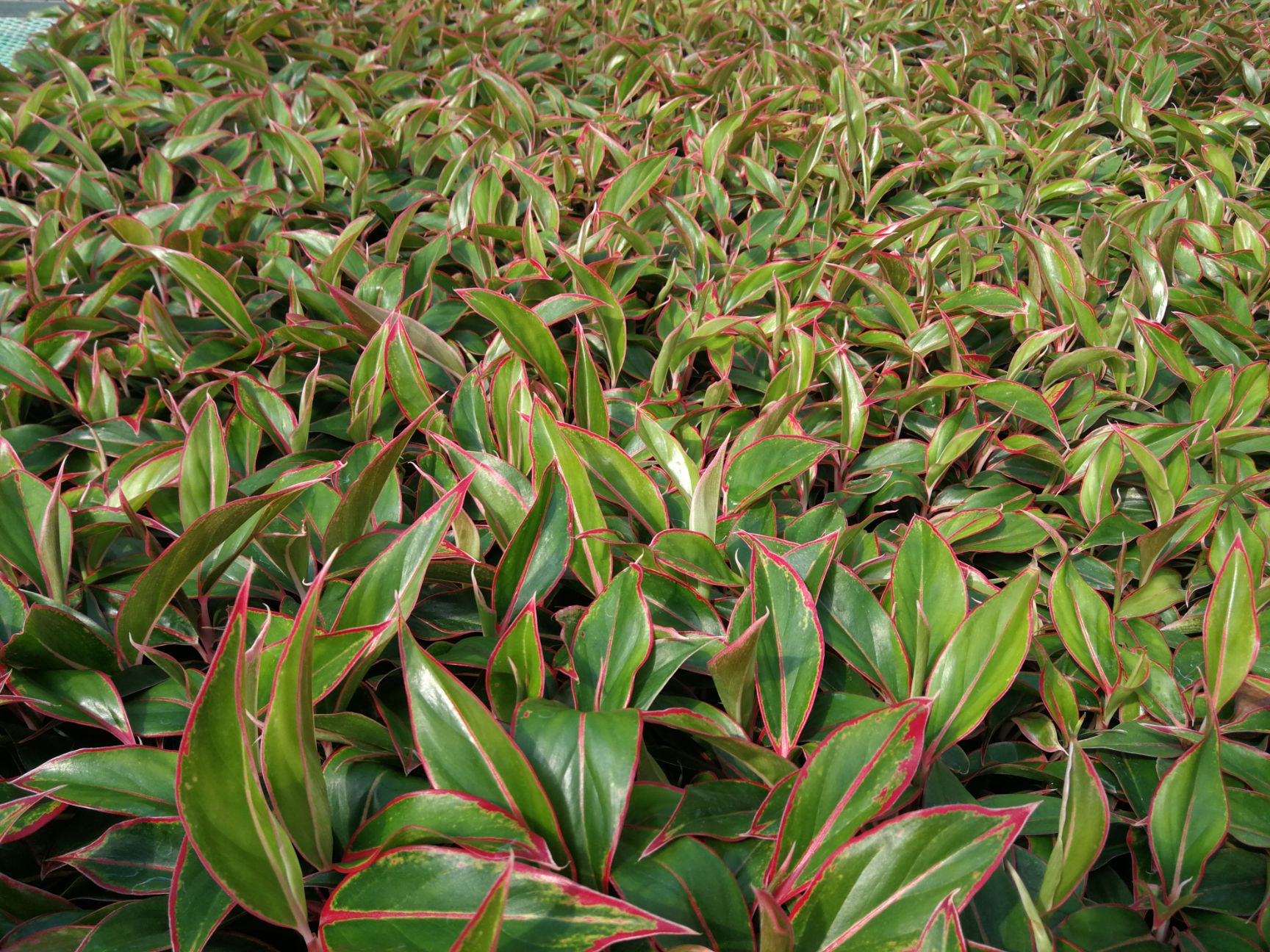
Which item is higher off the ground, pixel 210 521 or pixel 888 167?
pixel 210 521

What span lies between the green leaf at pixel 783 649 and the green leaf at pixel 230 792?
0.42 metres

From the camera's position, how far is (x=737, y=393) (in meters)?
1.43

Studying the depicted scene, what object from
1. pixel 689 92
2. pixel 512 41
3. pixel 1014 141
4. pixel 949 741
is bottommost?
pixel 949 741

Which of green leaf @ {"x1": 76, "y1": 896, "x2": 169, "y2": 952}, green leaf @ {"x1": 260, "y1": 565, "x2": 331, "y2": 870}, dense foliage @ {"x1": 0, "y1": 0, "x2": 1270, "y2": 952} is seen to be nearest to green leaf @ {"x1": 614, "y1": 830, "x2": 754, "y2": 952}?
dense foliage @ {"x1": 0, "y1": 0, "x2": 1270, "y2": 952}

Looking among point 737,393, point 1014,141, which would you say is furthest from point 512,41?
point 737,393

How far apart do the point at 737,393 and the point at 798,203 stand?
0.56m

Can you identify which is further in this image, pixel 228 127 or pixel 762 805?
pixel 228 127

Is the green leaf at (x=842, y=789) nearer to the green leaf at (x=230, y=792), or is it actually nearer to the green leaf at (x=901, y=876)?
the green leaf at (x=901, y=876)

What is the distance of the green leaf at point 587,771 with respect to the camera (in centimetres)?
69

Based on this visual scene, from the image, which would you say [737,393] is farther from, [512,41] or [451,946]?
[512,41]

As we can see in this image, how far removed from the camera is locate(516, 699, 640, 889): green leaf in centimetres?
69

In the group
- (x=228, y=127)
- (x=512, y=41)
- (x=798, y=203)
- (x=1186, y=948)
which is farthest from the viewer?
(x=512, y=41)

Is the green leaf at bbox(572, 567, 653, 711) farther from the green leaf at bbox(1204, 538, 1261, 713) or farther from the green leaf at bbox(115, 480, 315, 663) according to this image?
the green leaf at bbox(1204, 538, 1261, 713)

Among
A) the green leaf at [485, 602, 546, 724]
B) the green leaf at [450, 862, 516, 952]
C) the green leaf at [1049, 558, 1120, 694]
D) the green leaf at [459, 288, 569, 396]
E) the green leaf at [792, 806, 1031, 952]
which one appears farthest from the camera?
the green leaf at [459, 288, 569, 396]
